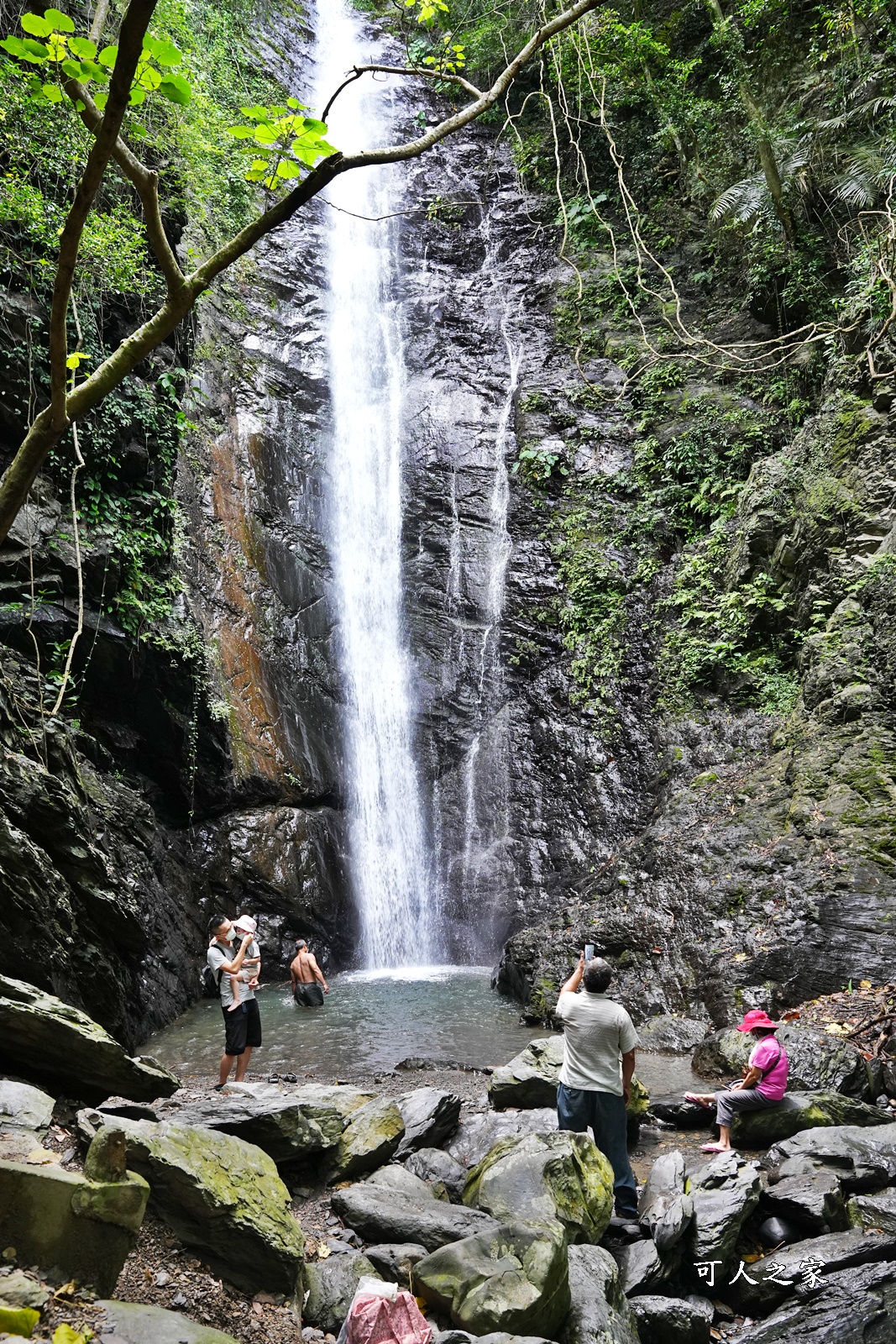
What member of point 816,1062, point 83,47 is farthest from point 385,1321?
point 83,47

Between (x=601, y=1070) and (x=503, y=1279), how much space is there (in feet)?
4.81

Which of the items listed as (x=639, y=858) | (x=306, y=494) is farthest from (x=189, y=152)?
(x=639, y=858)

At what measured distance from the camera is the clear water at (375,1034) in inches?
299

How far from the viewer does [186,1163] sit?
358cm

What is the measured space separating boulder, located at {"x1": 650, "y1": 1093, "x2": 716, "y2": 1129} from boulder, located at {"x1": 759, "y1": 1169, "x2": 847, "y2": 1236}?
4.19 feet

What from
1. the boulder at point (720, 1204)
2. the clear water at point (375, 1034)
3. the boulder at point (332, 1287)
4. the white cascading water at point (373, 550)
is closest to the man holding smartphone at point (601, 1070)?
the boulder at point (720, 1204)

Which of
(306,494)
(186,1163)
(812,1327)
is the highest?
(306,494)

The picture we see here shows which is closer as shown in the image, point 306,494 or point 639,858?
point 639,858

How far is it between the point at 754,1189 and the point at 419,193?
76.6 feet

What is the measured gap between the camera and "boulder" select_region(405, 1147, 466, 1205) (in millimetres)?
4820

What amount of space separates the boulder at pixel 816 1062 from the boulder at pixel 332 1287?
3.43m

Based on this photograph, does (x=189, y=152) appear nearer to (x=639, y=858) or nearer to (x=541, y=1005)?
(x=639, y=858)

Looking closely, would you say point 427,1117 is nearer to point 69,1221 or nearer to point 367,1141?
point 367,1141

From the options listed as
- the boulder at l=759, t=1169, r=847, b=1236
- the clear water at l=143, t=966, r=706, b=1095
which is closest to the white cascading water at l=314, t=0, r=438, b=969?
the clear water at l=143, t=966, r=706, b=1095
